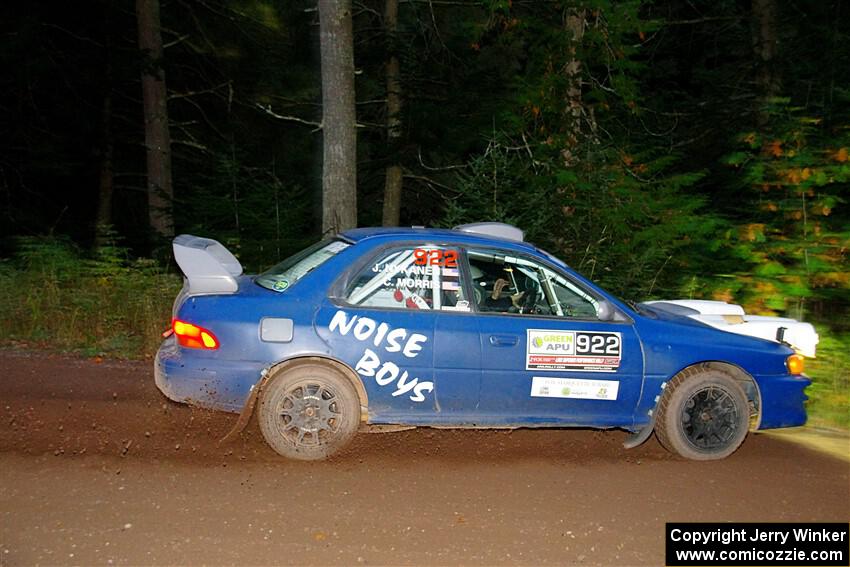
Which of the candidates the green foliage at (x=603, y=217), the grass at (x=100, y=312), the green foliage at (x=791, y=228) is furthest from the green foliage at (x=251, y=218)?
the green foliage at (x=791, y=228)

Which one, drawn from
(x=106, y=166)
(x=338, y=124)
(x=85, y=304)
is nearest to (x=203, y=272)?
(x=85, y=304)

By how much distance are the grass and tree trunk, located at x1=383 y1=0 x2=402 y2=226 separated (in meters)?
7.44

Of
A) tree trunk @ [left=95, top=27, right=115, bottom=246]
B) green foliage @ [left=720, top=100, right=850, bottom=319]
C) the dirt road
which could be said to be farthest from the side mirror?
tree trunk @ [left=95, top=27, right=115, bottom=246]

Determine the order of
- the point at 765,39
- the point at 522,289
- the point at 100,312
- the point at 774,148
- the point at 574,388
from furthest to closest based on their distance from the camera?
the point at 765,39 → the point at 774,148 → the point at 100,312 → the point at 522,289 → the point at 574,388

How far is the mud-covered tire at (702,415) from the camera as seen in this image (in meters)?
6.55

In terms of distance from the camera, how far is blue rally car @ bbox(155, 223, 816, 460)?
611cm

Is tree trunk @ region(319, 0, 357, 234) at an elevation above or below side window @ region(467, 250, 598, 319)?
above

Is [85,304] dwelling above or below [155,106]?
below

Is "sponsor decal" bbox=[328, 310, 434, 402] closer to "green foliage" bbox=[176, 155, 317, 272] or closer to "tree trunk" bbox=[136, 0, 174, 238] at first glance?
"green foliage" bbox=[176, 155, 317, 272]

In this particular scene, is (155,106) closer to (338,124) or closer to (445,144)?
(445,144)

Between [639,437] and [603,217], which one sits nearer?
[639,437]

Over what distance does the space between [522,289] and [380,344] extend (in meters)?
1.24

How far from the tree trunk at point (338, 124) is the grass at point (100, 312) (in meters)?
2.49

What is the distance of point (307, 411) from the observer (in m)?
6.14
